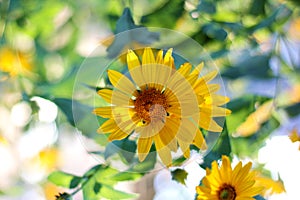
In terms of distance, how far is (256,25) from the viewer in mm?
472

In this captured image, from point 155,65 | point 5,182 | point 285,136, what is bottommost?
point 5,182

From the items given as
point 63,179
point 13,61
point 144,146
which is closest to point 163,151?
point 144,146

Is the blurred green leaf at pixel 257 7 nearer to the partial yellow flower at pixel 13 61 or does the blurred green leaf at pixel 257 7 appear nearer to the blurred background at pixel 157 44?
the blurred background at pixel 157 44

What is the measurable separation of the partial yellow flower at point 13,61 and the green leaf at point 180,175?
0.26 meters

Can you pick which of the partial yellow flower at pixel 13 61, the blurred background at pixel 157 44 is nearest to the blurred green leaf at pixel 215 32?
the blurred background at pixel 157 44

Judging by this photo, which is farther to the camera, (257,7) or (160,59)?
(257,7)

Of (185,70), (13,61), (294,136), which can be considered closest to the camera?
(185,70)

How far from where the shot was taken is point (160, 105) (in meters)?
0.39

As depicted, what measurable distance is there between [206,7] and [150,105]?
0.14 m

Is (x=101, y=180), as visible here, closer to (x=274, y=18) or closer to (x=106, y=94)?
(x=106, y=94)

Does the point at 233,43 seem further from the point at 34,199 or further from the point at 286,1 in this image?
the point at 34,199

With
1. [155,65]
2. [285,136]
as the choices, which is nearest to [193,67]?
[155,65]

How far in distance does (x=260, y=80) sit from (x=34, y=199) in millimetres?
316

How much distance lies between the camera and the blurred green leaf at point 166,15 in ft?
1.49
